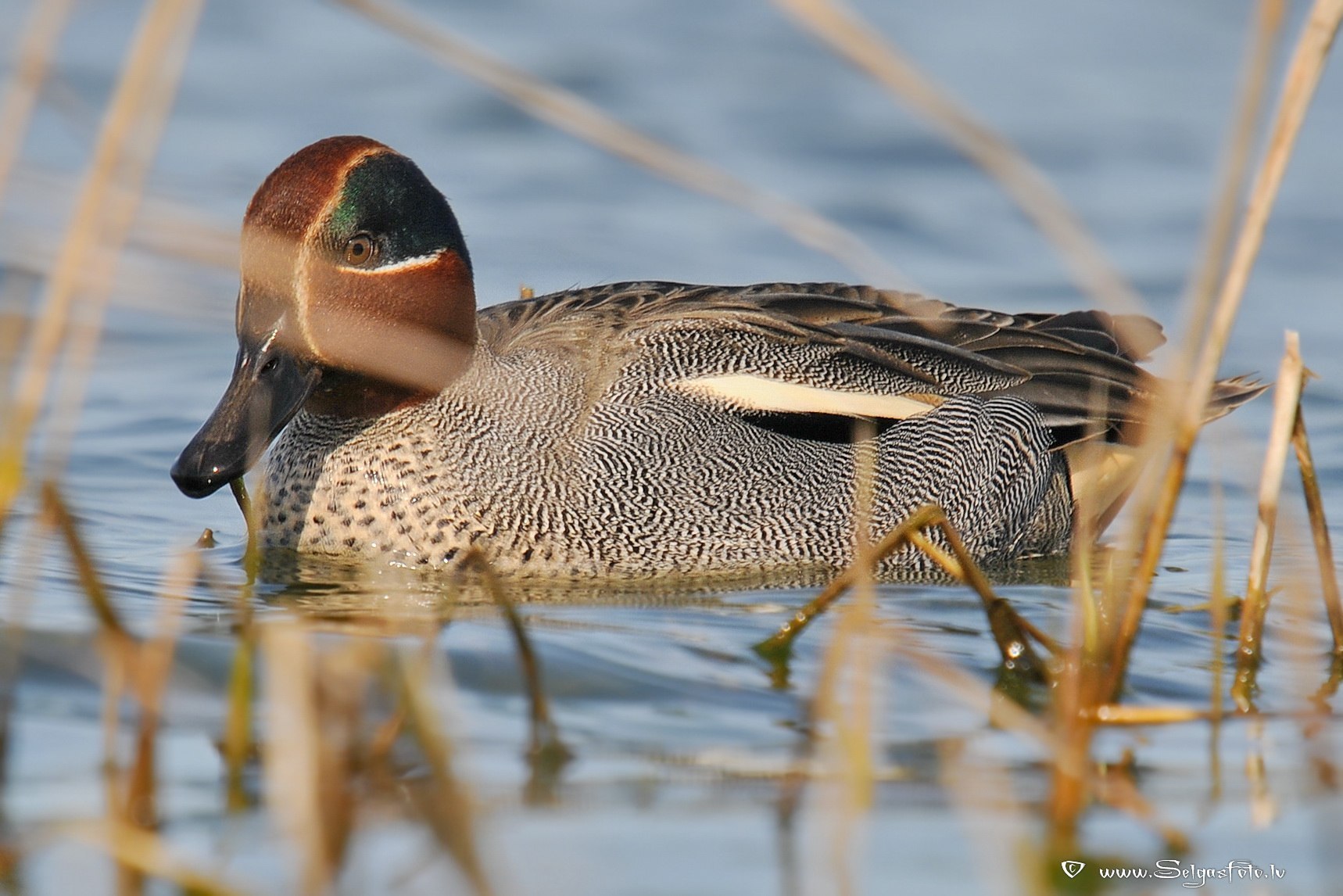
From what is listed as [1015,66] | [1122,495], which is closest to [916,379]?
[1122,495]

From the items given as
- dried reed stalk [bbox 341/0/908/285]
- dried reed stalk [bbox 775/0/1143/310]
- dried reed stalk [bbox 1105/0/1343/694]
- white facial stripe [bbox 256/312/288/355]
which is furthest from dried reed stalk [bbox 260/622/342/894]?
white facial stripe [bbox 256/312/288/355]

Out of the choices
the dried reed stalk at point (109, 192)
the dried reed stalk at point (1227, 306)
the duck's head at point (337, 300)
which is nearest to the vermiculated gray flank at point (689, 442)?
the duck's head at point (337, 300)

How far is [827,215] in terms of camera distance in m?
11.9

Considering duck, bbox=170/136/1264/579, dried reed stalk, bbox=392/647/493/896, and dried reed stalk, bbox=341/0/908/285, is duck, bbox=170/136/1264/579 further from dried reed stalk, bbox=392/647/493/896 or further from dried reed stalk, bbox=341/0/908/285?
dried reed stalk, bbox=392/647/493/896

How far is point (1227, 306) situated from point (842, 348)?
2706 mm

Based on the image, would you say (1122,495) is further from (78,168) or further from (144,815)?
(78,168)

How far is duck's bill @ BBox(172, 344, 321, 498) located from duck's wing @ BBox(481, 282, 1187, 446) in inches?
41.1

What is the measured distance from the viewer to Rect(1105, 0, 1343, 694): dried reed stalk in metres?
3.57

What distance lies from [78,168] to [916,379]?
5.93m

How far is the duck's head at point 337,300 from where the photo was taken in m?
5.52

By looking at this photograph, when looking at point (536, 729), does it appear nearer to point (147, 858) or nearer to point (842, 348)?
point (147, 858)

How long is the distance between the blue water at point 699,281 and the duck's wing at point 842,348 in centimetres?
58

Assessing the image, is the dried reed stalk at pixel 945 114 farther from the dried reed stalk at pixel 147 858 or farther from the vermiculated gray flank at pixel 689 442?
the vermiculated gray flank at pixel 689 442

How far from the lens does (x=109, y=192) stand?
132 inches
